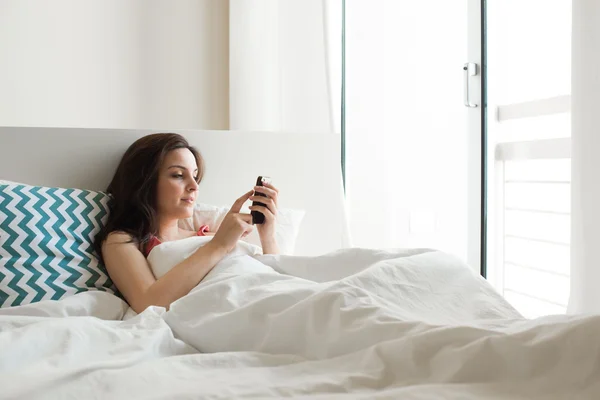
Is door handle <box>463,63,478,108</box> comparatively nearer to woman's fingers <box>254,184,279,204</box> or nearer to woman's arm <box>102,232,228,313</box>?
woman's fingers <box>254,184,279,204</box>

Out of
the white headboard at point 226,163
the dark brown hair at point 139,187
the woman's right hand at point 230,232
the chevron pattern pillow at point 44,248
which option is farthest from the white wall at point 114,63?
the woman's right hand at point 230,232

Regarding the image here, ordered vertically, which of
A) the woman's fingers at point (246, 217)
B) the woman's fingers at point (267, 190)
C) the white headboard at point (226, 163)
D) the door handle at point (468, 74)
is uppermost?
the door handle at point (468, 74)

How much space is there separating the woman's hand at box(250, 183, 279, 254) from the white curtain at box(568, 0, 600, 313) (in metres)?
0.76

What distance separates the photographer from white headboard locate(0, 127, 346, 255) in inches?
75.6

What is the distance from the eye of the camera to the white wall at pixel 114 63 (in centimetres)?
282

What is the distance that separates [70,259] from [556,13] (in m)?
1.58

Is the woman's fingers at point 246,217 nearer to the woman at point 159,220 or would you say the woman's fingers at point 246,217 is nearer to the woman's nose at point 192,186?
the woman at point 159,220

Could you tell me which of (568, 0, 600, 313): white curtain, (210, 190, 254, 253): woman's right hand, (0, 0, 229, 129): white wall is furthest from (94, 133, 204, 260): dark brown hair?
(0, 0, 229, 129): white wall

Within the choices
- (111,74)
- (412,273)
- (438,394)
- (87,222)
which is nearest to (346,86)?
(111,74)

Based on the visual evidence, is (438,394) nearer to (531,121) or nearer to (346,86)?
(531,121)

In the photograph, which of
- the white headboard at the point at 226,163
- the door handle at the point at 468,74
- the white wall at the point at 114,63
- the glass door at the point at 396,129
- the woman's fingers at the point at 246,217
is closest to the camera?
the woman's fingers at the point at 246,217

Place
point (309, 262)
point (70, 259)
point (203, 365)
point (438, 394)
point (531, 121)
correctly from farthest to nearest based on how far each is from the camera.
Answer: point (531, 121) → point (70, 259) → point (309, 262) → point (203, 365) → point (438, 394)

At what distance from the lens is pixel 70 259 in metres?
1.60

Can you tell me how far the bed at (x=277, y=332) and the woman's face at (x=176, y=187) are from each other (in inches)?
6.9
